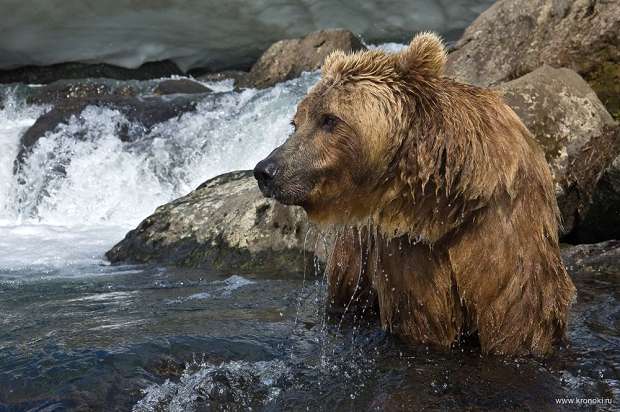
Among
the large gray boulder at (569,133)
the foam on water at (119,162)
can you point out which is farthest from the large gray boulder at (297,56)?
the large gray boulder at (569,133)

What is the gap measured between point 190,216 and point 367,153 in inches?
154

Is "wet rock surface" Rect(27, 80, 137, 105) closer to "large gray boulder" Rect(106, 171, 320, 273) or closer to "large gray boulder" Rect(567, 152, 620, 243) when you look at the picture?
"large gray boulder" Rect(106, 171, 320, 273)

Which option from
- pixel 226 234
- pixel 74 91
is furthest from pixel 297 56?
pixel 226 234

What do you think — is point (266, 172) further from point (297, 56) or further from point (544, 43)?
point (297, 56)

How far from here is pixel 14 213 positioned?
12.1m

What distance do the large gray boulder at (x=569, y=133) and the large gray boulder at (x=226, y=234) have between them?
1.82m

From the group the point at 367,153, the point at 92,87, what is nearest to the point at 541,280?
the point at 367,153

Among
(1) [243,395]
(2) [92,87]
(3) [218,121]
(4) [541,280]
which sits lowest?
(1) [243,395]

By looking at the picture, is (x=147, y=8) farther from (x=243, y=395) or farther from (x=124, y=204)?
(x=243, y=395)

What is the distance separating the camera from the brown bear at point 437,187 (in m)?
3.91

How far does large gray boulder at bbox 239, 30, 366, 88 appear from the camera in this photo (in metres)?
15.4

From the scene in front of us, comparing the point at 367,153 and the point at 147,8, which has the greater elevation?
the point at 147,8

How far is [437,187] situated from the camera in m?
3.90

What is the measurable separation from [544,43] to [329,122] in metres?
5.03
